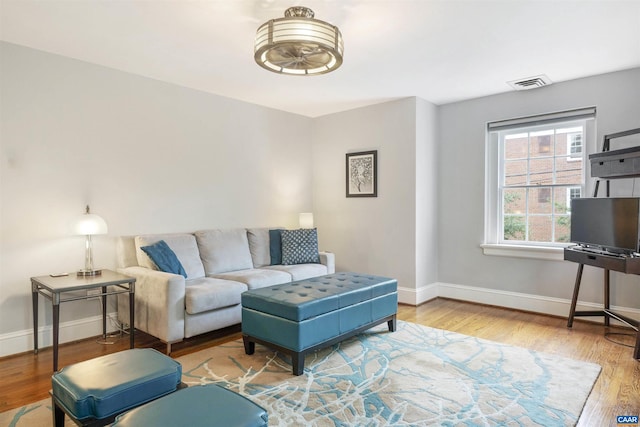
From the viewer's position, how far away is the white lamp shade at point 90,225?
3.08m

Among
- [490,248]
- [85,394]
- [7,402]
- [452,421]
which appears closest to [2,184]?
[7,402]

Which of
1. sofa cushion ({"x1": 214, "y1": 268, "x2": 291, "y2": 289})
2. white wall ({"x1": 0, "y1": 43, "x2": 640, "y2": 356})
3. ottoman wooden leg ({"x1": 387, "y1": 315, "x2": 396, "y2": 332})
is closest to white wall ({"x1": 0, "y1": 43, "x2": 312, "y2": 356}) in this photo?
white wall ({"x1": 0, "y1": 43, "x2": 640, "y2": 356})

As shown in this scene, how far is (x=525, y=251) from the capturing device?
4.21 metres

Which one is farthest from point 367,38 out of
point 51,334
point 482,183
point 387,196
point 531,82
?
point 51,334

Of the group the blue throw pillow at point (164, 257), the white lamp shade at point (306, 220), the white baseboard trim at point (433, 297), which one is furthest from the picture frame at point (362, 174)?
the blue throw pillow at point (164, 257)

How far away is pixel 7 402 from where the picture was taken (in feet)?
7.54

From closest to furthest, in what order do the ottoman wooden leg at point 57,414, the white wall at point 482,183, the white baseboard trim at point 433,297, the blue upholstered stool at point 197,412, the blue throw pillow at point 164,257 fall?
the blue upholstered stool at point 197,412, the ottoman wooden leg at point 57,414, the white baseboard trim at point 433,297, the blue throw pillow at point 164,257, the white wall at point 482,183

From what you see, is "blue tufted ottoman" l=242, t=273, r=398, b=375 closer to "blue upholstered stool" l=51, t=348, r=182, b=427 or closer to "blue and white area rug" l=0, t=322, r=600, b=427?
"blue and white area rug" l=0, t=322, r=600, b=427

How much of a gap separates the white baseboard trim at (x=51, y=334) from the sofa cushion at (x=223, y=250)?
3.23 ft

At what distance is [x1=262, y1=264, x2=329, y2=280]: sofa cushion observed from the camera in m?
4.05

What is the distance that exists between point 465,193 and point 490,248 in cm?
72

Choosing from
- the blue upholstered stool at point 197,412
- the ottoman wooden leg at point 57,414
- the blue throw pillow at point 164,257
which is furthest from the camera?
the blue throw pillow at point 164,257

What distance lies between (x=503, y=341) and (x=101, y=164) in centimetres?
393

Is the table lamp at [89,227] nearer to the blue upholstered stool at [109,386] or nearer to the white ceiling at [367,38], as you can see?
the white ceiling at [367,38]
